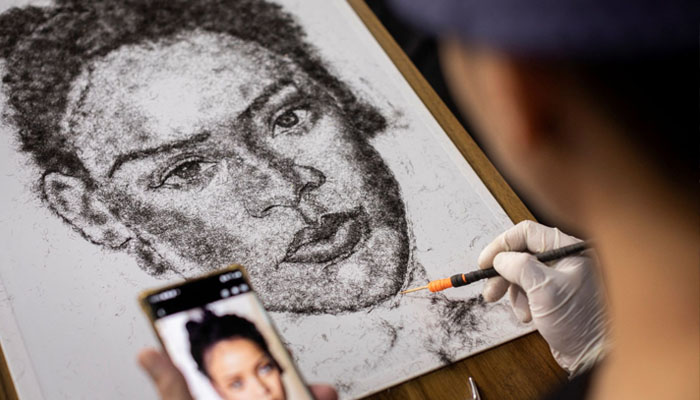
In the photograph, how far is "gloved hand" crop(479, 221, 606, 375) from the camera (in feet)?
3.02

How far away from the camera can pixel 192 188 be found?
101 cm

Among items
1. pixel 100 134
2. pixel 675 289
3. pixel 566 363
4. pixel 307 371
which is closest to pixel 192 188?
pixel 100 134

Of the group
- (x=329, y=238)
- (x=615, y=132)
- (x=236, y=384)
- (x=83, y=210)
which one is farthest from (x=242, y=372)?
(x=615, y=132)

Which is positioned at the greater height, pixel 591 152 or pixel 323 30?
pixel 323 30

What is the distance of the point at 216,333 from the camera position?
2.51 ft

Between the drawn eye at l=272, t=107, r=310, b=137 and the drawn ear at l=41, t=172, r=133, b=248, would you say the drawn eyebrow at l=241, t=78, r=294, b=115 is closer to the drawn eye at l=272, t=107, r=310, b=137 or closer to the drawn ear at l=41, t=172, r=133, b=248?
the drawn eye at l=272, t=107, r=310, b=137

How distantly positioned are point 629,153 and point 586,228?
94 millimetres

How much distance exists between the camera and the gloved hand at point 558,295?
0.92m

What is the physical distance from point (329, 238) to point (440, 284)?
7.0 inches

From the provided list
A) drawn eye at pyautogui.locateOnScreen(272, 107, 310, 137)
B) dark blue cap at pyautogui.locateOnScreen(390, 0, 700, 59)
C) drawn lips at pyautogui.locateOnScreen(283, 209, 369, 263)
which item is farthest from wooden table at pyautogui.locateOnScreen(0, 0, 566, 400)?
dark blue cap at pyautogui.locateOnScreen(390, 0, 700, 59)

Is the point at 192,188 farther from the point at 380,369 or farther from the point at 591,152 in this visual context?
the point at 591,152

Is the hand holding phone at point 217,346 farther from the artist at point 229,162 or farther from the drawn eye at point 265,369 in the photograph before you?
the artist at point 229,162

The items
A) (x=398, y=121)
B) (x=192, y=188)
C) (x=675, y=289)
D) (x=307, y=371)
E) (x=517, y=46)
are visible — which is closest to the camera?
(x=517, y=46)

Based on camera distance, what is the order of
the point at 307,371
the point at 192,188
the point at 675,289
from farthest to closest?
the point at 192,188 → the point at 307,371 → the point at 675,289
